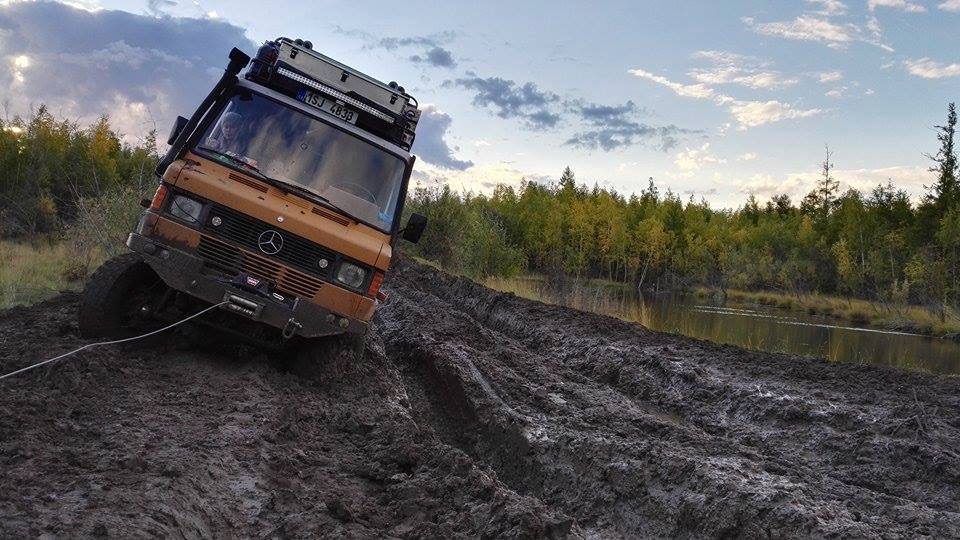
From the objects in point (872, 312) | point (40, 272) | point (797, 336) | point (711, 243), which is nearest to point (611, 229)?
point (711, 243)

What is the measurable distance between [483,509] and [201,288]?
344 cm

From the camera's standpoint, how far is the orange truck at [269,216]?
6.77 meters

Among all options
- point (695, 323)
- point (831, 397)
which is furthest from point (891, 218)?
point (831, 397)

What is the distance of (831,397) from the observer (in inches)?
363

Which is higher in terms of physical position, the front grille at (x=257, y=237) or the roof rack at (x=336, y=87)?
the roof rack at (x=336, y=87)

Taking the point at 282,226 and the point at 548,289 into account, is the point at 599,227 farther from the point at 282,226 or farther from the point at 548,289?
the point at 282,226

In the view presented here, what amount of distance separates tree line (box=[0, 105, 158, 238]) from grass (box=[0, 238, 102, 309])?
622 cm

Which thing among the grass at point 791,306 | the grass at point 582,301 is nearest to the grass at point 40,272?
the grass at point 582,301

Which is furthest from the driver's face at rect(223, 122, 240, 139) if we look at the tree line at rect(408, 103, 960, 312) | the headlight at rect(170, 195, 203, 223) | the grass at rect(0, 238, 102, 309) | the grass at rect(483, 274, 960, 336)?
the tree line at rect(408, 103, 960, 312)

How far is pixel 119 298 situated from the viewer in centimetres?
722

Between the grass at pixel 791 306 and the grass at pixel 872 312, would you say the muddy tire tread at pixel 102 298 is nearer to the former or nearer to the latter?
the grass at pixel 791 306

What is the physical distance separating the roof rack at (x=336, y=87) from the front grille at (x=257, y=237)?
193 centimetres

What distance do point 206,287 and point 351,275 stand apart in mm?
1281

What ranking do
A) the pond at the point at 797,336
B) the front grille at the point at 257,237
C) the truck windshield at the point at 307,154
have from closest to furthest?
the front grille at the point at 257,237 → the truck windshield at the point at 307,154 → the pond at the point at 797,336
